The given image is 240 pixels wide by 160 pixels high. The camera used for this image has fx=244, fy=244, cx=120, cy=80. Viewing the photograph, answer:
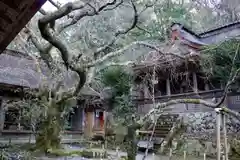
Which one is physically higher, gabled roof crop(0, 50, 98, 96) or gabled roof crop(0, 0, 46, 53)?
gabled roof crop(0, 50, 98, 96)

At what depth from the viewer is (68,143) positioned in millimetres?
16984

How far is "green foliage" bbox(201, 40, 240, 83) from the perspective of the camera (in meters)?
12.3

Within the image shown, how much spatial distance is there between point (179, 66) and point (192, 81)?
6.23ft

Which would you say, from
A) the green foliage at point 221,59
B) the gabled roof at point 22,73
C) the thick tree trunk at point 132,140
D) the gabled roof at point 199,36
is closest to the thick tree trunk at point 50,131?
the gabled roof at point 22,73

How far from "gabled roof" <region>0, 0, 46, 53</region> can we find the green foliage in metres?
11.6

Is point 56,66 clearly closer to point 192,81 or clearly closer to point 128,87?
point 128,87

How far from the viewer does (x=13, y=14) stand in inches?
67.0

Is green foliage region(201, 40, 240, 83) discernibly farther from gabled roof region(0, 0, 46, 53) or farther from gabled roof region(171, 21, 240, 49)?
gabled roof region(0, 0, 46, 53)

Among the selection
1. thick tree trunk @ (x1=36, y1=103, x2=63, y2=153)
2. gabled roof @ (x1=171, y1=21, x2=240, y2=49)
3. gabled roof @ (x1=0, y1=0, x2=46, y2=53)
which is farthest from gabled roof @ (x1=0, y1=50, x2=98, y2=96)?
gabled roof @ (x1=0, y1=0, x2=46, y2=53)

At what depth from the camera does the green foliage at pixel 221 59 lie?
1226 cm

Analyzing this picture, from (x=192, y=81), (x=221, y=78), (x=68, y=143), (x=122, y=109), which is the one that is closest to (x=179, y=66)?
(x=192, y=81)

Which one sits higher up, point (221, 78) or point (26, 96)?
point (221, 78)

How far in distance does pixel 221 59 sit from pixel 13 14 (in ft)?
42.1

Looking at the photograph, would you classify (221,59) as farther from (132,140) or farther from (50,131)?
(50,131)
